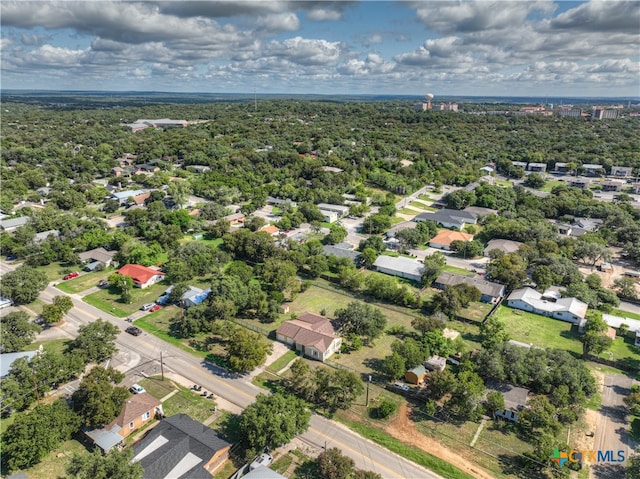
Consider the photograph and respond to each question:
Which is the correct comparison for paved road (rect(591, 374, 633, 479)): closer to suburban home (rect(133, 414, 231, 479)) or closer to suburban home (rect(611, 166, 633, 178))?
suburban home (rect(133, 414, 231, 479))

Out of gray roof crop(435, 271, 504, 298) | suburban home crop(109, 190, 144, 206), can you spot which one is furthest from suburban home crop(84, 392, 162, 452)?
suburban home crop(109, 190, 144, 206)

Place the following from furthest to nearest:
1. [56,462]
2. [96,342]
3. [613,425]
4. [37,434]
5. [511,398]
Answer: [96,342] < [511,398] < [613,425] < [56,462] < [37,434]

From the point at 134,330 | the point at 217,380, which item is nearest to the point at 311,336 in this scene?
the point at 217,380

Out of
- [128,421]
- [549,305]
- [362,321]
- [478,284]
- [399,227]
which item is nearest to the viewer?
[128,421]

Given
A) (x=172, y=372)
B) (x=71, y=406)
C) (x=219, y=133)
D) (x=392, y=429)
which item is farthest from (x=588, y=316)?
(x=219, y=133)

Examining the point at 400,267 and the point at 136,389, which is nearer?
the point at 136,389

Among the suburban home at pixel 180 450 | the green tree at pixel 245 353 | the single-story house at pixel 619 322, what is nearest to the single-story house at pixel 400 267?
the single-story house at pixel 619 322

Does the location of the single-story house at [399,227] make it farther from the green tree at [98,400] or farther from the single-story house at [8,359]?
the single-story house at [8,359]

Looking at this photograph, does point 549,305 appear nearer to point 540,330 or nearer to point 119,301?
point 540,330
